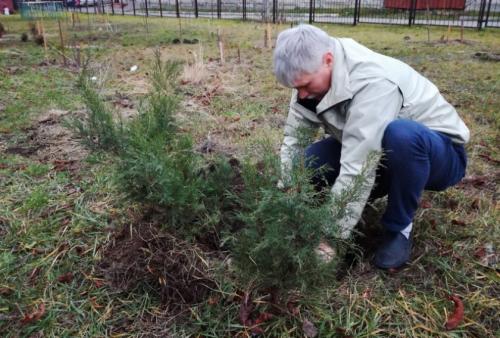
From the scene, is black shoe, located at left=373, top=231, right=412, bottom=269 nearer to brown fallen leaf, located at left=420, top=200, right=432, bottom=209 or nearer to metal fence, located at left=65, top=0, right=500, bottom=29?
brown fallen leaf, located at left=420, top=200, right=432, bottom=209

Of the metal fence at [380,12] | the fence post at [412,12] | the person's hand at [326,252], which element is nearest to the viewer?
the person's hand at [326,252]

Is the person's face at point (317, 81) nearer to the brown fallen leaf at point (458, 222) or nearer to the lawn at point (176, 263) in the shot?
the lawn at point (176, 263)

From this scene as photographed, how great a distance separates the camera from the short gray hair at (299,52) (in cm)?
173

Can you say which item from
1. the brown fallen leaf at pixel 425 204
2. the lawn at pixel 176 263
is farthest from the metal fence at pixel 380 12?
the brown fallen leaf at pixel 425 204

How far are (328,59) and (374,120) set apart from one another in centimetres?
30

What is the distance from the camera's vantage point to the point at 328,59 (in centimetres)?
182

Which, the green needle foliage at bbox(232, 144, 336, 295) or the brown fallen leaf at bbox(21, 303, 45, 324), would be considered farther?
the brown fallen leaf at bbox(21, 303, 45, 324)

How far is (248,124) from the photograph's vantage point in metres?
4.05

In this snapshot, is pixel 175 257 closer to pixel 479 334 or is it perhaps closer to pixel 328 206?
pixel 328 206

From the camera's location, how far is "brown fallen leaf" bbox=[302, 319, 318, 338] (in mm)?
1733

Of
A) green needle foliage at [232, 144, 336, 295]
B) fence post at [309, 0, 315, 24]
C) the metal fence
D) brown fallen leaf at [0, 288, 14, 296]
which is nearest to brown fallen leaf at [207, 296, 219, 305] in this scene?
green needle foliage at [232, 144, 336, 295]

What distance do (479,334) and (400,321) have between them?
0.93ft

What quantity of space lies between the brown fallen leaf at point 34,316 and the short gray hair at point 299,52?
4.24 feet

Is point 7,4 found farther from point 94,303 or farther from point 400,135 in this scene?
point 400,135
